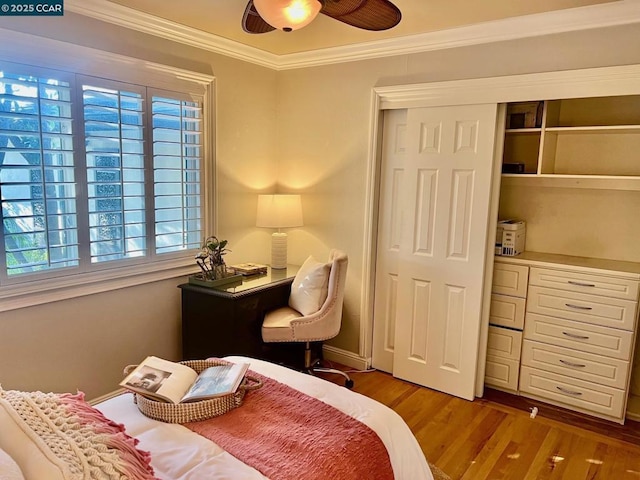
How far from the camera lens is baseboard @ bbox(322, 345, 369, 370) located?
12.4ft

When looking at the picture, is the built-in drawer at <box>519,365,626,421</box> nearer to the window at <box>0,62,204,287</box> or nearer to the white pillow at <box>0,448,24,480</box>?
the window at <box>0,62,204,287</box>

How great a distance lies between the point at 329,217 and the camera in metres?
3.83

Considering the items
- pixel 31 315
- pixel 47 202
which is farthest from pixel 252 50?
pixel 31 315

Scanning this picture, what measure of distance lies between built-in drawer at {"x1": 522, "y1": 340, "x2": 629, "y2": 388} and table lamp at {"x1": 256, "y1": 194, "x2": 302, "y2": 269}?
1939mm

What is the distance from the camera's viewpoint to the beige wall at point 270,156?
8.61ft

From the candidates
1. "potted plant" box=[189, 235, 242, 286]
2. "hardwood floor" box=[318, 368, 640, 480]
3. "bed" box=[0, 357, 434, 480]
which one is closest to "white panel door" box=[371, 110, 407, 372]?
"hardwood floor" box=[318, 368, 640, 480]

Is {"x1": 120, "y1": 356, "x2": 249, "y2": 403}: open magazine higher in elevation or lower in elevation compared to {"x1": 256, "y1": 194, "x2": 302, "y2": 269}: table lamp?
lower

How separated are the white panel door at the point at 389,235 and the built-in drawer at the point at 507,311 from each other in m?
0.72

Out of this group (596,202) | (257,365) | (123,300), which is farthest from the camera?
(596,202)

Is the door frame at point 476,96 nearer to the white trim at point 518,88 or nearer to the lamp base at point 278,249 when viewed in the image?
the white trim at point 518,88

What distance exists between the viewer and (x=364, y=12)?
2012mm

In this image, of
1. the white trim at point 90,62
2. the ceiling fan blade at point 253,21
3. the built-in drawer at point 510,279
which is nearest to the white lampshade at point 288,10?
the ceiling fan blade at point 253,21

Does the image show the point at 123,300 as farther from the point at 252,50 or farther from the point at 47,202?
the point at 252,50

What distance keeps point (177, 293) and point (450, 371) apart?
2.05 m
